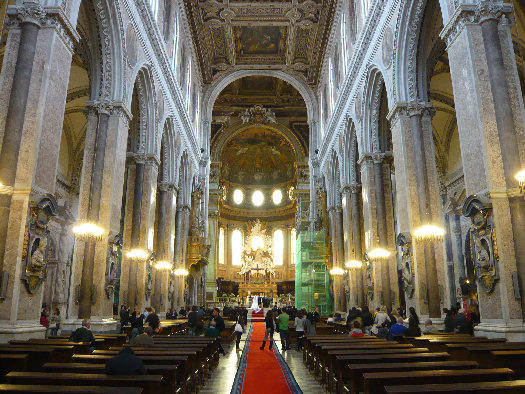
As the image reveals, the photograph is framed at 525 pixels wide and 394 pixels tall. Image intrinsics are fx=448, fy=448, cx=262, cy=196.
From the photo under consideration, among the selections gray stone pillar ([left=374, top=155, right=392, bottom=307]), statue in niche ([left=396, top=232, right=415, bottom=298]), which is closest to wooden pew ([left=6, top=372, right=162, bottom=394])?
statue in niche ([left=396, top=232, right=415, bottom=298])

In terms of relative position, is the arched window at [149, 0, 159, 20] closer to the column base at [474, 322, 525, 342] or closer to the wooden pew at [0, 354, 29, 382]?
the wooden pew at [0, 354, 29, 382]

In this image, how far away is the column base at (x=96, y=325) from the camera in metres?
11.7

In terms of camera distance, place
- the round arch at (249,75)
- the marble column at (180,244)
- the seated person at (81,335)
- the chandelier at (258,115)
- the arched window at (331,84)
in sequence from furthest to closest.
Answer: the chandelier at (258,115)
the round arch at (249,75)
the arched window at (331,84)
the marble column at (180,244)
the seated person at (81,335)

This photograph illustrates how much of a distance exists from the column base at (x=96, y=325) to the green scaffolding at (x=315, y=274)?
48.1 feet

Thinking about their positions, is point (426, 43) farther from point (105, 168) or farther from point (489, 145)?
point (105, 168)

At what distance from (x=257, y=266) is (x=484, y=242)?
35432 millimetres

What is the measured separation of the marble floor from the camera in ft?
27.3

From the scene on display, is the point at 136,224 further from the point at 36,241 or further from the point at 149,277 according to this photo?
the point at 36,241

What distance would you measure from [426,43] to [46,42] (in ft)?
34.6

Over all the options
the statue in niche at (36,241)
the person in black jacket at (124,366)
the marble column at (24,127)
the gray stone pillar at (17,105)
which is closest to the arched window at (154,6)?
the marble column at (24,127)

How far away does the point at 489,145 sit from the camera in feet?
28.4

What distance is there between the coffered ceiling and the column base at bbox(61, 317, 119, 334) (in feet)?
58.6

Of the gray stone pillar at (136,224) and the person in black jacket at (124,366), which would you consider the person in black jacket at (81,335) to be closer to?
the person in black jacket at (124,366)

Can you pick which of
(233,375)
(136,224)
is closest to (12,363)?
(233,375)
